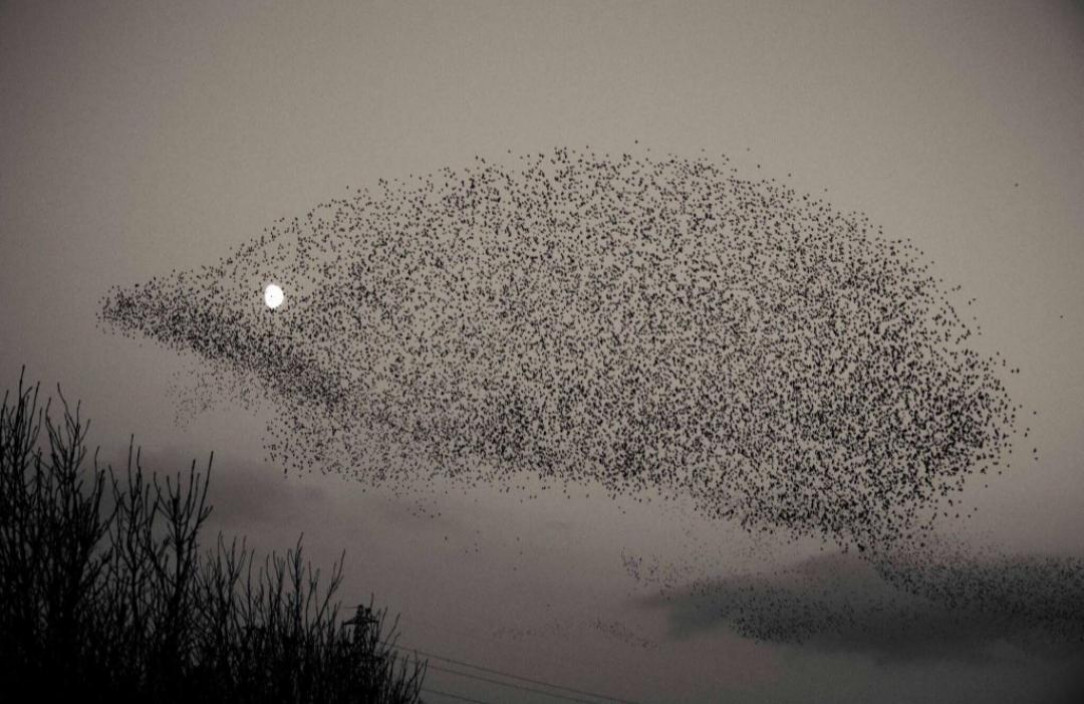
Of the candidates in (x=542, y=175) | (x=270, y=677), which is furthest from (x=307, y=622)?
(x=542, y=175)

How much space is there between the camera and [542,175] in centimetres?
1942

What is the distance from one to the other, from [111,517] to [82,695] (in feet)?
8.10

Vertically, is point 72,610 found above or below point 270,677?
above

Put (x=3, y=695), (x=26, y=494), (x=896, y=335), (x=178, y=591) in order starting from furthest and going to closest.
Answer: (x=896, y=335) → (x=178, y=591) → (x=26, y=494) → (x=3, y=695)

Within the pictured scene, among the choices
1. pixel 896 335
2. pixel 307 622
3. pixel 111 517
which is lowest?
pixel 307 622

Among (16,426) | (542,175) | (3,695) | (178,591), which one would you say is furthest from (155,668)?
(542,175)

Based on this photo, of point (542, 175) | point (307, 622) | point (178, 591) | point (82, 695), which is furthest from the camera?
point (542, 175)

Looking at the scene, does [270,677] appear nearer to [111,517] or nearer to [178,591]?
[178,591]

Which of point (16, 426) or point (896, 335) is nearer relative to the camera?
point (16, 426)

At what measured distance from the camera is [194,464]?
431 inches

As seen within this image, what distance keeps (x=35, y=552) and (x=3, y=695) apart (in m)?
1.88

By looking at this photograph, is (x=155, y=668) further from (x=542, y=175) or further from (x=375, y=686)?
(x=542, y=175)

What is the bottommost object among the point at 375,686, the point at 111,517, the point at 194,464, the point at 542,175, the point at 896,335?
the point at 375,686

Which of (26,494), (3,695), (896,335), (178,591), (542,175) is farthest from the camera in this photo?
(896,335)
